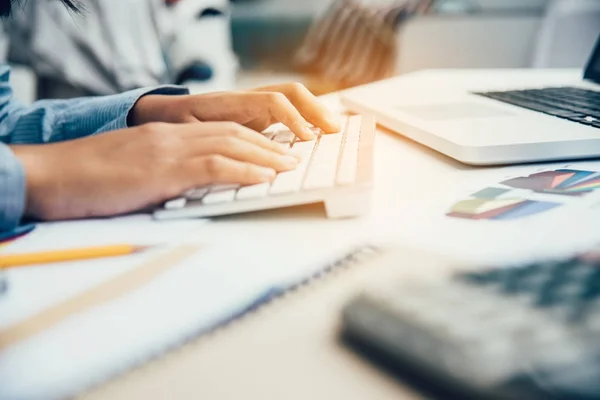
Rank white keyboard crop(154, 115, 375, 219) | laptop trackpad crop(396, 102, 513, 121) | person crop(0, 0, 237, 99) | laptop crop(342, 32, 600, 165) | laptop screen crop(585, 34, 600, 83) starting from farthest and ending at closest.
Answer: person crop(0, 0, 237, 99) < laptop screen crop(585, 34, 600, 83) < laptop trackpad crop(396, 102, 513, 121) < laptop crop(342, 32, 600, 165) < white keyboard crop(154, 115, 375, 219)

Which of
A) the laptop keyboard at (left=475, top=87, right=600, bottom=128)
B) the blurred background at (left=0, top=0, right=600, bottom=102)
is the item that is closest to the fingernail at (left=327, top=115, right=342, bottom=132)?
the laptop keyboard at (left=475, top=87, right=600, bottom=128)

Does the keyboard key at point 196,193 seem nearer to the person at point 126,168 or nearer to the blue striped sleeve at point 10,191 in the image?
the person at point 126,168

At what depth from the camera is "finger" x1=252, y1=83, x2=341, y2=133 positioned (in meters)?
0.56

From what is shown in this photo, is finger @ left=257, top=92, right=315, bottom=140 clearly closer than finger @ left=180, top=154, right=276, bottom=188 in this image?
No

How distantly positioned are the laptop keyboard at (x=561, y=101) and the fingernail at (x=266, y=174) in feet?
1.08

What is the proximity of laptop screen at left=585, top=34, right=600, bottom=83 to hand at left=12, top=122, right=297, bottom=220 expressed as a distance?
64 cm

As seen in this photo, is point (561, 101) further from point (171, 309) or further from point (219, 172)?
point (171, 309)

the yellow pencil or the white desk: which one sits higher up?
the white desk

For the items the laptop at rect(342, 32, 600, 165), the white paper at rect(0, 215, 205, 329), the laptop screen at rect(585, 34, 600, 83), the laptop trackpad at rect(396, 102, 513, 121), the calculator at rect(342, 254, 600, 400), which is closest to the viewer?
the calculator at rect(342, 254, 600, 400)

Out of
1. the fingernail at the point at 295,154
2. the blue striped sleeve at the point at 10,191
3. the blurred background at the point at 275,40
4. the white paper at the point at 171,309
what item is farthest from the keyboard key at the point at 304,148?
the blurred background at the point at 275,40

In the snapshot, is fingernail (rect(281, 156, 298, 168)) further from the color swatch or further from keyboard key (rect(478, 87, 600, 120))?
keyboard key (rect(478, 87, 600, 120))

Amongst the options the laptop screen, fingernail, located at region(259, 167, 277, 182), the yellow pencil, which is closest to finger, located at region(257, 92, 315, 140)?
fingernail, located at region(259, 167, 277, 182)

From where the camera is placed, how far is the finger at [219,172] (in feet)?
1.36

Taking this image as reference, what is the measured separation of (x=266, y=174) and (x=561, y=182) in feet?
0.77
